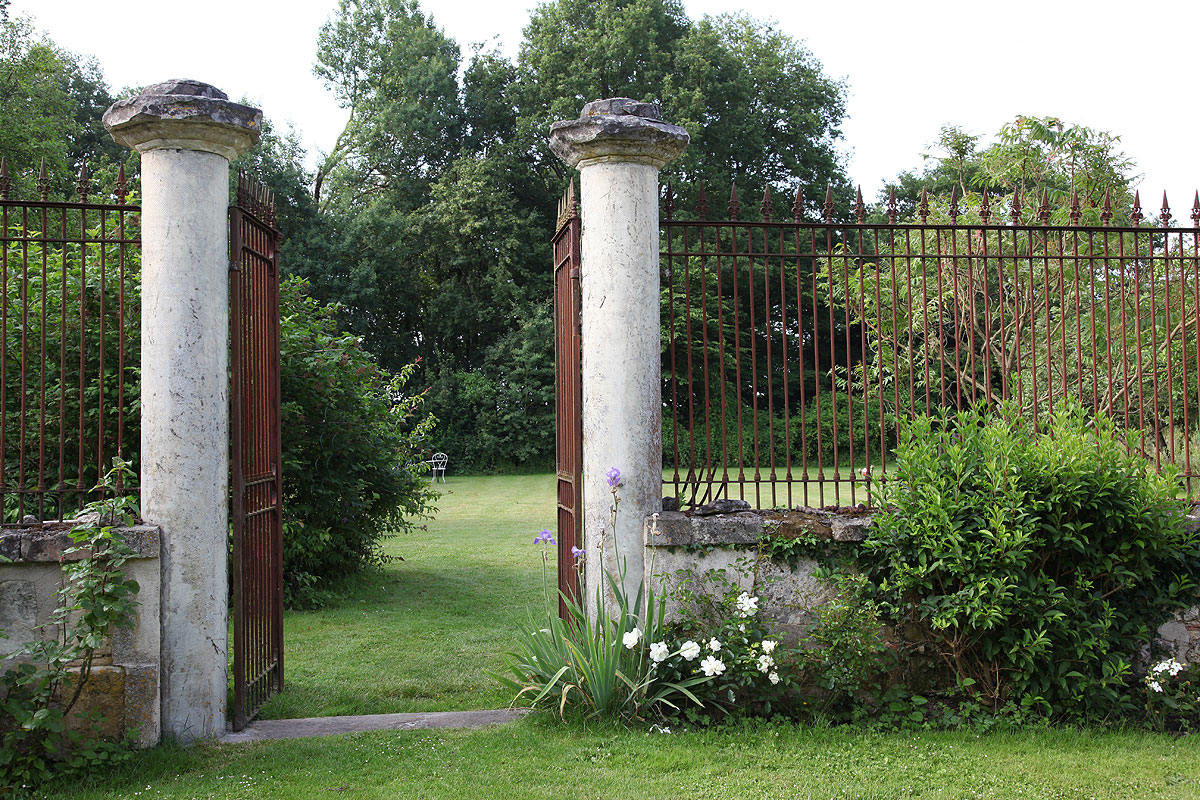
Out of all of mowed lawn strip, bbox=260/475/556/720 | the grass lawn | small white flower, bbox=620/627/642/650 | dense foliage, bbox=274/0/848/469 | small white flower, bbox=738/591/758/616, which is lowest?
mowed lawn strip, bbox=260/475/556/720

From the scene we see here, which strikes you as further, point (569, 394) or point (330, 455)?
point (330, 455)

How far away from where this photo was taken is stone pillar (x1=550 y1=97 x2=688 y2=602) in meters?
4.60

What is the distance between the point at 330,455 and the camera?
7.73 metres

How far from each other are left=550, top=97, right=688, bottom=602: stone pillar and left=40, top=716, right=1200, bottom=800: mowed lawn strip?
874mm

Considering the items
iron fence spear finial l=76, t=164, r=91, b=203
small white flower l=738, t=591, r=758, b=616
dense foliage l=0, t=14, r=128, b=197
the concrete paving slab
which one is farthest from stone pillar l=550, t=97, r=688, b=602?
dense foliage l=0, t=14, r=128, b=197

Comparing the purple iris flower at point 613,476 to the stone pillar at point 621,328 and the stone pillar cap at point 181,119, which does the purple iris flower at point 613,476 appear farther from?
the stone pillar cap at point 181,119

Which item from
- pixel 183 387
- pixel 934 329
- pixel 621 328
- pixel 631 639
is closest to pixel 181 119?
pixel 183 387

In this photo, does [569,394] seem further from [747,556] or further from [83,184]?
[83,184]

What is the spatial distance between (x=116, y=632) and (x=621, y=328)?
8.76 feet

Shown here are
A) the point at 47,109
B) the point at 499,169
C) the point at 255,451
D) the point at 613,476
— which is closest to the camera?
the point at 613,476

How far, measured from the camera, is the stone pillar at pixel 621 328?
4598 mm

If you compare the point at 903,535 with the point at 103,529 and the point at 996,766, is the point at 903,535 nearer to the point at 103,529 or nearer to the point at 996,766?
the point at 996,766

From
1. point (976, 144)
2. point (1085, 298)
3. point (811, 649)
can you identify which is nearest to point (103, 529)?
point (811, 649)

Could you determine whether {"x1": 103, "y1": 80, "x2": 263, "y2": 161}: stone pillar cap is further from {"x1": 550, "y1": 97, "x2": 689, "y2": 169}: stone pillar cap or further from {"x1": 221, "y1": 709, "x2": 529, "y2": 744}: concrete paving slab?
{"x1": 221, "y1": 709, "x2": 529, "y2": 744}: concrete paving slab
